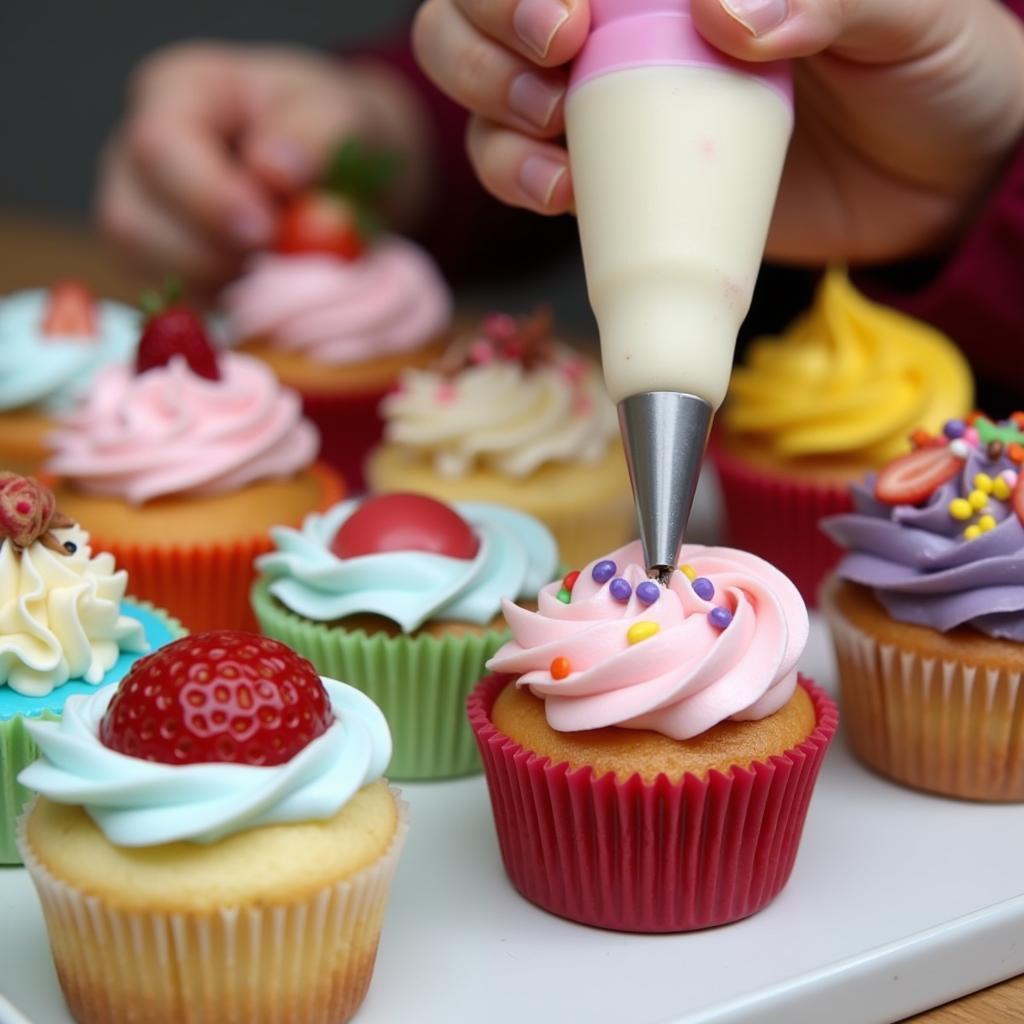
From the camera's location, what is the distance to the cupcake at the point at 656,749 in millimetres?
1539

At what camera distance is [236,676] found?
139 centimetres

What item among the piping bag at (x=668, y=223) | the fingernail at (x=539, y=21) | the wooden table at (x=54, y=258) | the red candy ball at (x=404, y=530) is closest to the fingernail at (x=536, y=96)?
the fingernail at (x=539, y=21)

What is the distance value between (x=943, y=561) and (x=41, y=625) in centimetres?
102

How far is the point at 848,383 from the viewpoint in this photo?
2541mm

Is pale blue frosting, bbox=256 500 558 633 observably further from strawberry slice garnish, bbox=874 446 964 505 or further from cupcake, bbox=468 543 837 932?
strawberry slice garnish, bbox=874 446 964 505

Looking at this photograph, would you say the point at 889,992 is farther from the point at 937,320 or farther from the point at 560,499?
the point at 937,320

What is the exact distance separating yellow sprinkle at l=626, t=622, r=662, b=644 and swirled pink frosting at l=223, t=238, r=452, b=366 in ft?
5.49

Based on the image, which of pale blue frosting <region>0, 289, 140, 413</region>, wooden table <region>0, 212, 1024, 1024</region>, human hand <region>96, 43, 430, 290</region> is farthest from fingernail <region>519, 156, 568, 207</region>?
wooden table <region>0, 212, 1024, 1024</region>

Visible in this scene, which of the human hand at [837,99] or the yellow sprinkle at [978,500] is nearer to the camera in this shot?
the human hand at [837,99]

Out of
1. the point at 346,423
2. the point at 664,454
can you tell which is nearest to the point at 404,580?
the point at 664,454

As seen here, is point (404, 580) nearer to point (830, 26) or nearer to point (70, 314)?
point (830, 26)

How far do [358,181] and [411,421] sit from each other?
0.99 m

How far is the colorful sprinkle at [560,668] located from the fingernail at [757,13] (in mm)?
655

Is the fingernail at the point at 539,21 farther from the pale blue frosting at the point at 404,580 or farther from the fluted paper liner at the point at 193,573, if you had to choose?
the fluted paper liner at the point at 193,573
